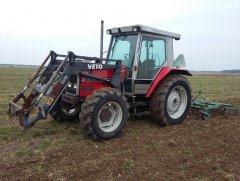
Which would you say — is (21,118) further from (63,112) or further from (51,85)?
(63,112)

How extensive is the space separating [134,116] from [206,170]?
4.16 m

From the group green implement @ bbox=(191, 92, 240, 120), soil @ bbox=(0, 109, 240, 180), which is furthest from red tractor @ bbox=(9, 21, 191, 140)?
green implement @ bbox=(191, 92, 240, 120)

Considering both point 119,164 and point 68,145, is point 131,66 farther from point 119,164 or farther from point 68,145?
point 119,164

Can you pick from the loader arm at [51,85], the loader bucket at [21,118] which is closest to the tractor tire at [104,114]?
the loader arm at [51,85]

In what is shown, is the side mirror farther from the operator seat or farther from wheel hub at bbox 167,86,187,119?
the operator seat

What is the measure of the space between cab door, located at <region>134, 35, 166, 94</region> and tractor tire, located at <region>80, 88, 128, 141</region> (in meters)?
1.17

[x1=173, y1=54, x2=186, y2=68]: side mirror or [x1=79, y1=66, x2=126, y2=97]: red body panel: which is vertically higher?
[x1=173, y1=54, x2=186, y2=68]: side mirror

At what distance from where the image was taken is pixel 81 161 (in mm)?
6148

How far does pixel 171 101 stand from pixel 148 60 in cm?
126

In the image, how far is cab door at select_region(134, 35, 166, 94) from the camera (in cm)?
874

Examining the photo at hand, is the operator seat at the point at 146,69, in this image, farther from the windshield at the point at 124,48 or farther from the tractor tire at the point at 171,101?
the tractor tire at the point at 171,101

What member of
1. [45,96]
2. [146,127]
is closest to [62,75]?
[45,96]

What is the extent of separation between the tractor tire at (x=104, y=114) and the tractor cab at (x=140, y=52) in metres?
1.10

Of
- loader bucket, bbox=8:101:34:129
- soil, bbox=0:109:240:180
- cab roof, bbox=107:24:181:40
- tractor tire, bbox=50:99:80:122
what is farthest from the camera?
tractor tire, bbox=50:99:80:122
